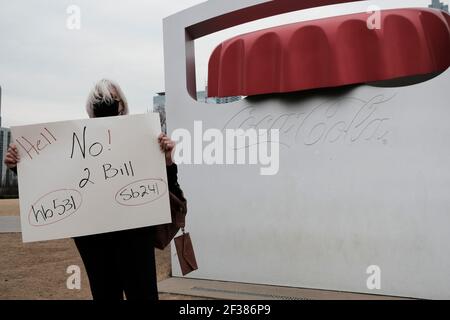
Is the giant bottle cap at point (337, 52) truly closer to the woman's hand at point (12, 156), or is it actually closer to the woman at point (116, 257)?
the woman at point (116, 257)

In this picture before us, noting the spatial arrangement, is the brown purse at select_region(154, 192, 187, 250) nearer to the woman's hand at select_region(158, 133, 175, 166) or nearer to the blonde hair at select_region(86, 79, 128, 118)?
the woman's hand at select_region(158, 133, 175, 166)

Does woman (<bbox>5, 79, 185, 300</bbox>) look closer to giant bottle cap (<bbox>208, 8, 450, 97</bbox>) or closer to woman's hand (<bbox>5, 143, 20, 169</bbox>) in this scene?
woman's hand (<bbox>5, 143, 20, 169</bbox>)

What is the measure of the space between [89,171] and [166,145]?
411 mm

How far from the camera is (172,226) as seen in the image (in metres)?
2.18

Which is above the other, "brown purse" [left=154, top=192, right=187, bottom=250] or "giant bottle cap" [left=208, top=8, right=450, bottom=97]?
"giant bottle cap" [left=208, top=8, right=450, bottom=97]

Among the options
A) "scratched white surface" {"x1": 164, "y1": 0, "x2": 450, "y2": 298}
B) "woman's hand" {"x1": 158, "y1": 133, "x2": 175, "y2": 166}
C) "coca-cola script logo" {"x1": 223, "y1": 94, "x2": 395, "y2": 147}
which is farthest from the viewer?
"coca-cola script logo" {"x1": 223, "y1": 94, "x2": 395, "y2": 147}

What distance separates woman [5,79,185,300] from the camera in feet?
6.42

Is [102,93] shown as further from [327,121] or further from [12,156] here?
[327,121]

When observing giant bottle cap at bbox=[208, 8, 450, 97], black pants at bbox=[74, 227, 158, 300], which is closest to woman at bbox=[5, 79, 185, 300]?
black pants at bbox=[74, 227, 158, 300]

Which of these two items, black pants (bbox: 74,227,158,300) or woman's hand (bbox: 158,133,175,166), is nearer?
black pants (bbox: 74,227,158,300)

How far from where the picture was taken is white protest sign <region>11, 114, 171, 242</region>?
2.05 metres

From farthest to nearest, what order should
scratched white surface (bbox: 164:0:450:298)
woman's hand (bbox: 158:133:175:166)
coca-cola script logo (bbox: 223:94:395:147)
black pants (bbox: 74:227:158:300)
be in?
coca-cola script logo (bbox: 223:94:395:147), scratched white surface (bbox: 164:0:450:298), woman's hand (bbox: 158:133:175:166), black pants (bbox: 74:227:158:300)
